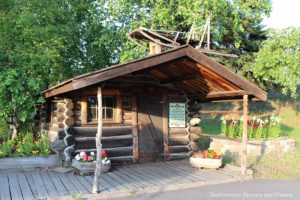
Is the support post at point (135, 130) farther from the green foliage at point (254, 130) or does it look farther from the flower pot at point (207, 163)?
the green foliage at point (254, 130)

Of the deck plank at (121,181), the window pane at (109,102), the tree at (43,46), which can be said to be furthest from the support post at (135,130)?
the tree at (43,46)

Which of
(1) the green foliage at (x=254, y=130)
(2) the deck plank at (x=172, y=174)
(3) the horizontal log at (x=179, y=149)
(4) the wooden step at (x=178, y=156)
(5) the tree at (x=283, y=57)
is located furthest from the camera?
(5) the tree at (x=283, y=57)

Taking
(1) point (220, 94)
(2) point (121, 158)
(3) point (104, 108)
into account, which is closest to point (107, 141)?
(2) point (121, 158)

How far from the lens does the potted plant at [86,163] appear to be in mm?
8664

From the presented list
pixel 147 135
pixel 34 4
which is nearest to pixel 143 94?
pixel 147 135

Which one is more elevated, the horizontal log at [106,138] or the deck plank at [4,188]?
the horizontal log at [106,138]

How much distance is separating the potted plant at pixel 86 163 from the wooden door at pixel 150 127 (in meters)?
1.71

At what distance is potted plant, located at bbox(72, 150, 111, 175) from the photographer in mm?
8664

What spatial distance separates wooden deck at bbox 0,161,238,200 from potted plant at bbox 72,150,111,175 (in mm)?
218

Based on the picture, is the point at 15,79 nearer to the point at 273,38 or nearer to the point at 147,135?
the point at 147,135

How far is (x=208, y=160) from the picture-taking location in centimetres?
951

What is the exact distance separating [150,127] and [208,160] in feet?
7.19

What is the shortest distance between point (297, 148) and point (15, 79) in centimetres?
1136

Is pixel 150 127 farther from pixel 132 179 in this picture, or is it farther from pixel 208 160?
pixel 132 179
